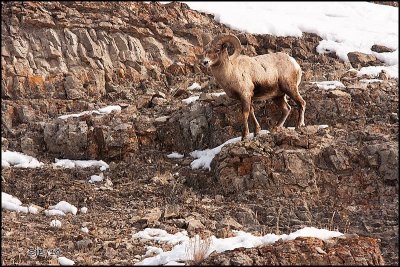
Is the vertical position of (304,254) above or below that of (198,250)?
above

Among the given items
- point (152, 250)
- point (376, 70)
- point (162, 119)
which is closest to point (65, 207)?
point (152, 250)

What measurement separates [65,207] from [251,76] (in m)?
5.31

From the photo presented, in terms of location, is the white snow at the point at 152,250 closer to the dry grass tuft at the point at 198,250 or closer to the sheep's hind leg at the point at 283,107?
the dry grass tuft at the point at 198,250

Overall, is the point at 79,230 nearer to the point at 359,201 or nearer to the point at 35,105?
the point at 359,201

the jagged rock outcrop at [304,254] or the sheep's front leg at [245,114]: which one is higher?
the jagged rock outcrop at [304,254]

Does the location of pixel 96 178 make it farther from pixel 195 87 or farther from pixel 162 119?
pixel 195 87

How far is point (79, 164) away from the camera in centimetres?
1346

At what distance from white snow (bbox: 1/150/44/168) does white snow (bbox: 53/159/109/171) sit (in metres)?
0.45

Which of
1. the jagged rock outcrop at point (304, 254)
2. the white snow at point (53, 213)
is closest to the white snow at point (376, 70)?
the jagged rock outcrop at point (304, 254)

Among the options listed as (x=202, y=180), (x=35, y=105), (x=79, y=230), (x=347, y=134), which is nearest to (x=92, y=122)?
(x=35, y=105)

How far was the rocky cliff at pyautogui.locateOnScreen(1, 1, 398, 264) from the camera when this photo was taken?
32.4ft

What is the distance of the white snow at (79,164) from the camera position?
1332 centimetres

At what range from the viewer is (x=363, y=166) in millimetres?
11422

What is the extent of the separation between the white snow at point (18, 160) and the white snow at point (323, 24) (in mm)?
10103
